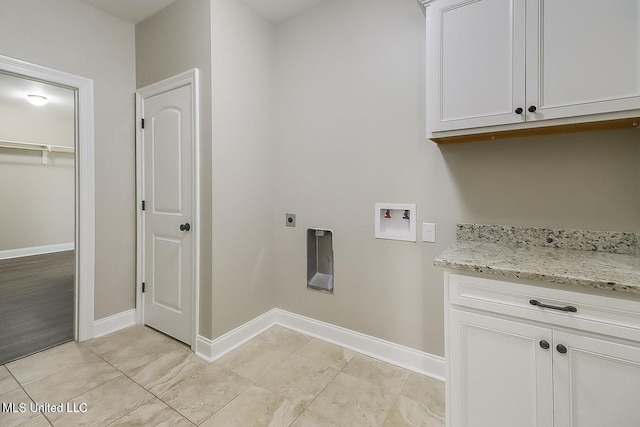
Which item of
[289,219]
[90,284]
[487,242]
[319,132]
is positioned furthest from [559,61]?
[90,284]

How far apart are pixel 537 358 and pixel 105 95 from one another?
3.41m

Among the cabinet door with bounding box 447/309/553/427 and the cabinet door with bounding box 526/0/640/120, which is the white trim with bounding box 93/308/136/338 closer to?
the cabinet door with bounding box 447/309/553/427

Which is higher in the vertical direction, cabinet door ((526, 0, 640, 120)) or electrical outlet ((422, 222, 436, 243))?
cabinet door ((526, 0, 640, 120))

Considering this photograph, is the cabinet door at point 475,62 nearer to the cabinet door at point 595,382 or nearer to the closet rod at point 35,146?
the cabinet door at point 595,382

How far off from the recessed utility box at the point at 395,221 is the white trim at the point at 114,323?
94.3 inches

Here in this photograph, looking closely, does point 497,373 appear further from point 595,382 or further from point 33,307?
point 33,307

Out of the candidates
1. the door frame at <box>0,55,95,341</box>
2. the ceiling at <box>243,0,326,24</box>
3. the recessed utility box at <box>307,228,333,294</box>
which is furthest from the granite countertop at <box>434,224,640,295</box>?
the door frame at <box>0,55,95,341</box>

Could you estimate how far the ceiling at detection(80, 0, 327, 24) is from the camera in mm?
2262

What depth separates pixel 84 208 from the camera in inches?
90.2

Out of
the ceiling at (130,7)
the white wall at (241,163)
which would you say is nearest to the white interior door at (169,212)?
the white wall at (241,163)

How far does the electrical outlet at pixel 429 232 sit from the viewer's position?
1845mm

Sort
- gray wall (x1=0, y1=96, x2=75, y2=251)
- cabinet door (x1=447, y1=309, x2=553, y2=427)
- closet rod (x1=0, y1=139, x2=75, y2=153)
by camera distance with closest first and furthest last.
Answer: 1. cabinet door (x1=447, y1=309, x2=553, y2=427)
2. closet rod (x1=0, y1=139, x2=75, y2=153)
3. gray wall (x1=0, y1=96, x2=75, y2=251)

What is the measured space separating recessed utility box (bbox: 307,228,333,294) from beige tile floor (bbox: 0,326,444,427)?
1.62 ft

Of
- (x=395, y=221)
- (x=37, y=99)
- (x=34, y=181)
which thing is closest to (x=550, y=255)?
(x=395, y=221)
